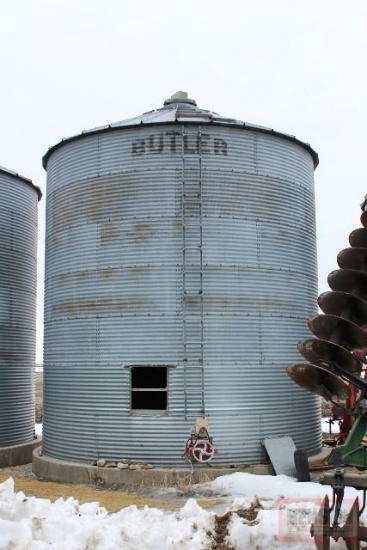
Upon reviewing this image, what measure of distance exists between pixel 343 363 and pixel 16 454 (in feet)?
48.4

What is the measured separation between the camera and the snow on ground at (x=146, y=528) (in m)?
9.06

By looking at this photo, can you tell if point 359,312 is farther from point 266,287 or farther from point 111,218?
point 111,218

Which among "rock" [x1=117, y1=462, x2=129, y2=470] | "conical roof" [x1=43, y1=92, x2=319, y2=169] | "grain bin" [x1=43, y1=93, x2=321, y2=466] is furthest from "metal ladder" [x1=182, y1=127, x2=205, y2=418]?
"rock" [x1=117, y1=462, x2=129, y2=470]

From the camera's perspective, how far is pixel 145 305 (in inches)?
632

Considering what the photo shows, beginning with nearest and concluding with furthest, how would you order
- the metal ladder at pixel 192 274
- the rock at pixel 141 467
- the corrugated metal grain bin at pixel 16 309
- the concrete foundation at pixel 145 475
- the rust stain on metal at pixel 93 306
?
the concrete foundation at pixel 145 475 < the rock at pixel 141 467 < the metal ladder at pixel 192 274 < the rust stain on metal at pixel 93 306 < the corrugated metal grain bin at pixel 16 309

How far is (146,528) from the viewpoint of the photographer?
942 centimetres

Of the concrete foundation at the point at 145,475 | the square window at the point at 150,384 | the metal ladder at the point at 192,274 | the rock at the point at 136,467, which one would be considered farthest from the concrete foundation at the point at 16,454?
the metal ladder at the point at 192,274

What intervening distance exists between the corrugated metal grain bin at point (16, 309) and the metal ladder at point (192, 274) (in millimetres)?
8230

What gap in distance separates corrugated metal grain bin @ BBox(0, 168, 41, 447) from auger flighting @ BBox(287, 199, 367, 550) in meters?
14.0

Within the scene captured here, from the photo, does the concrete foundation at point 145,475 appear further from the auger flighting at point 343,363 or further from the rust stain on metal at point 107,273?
the auger flighting at point 343,363

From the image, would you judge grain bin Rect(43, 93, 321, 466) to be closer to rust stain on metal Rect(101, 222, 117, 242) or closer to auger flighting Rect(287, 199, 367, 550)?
rust stain on metal Rect(101, 222, 117, 242)

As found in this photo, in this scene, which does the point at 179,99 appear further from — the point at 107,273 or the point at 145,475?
the point at 145,475

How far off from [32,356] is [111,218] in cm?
864

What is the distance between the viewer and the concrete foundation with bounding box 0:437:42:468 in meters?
20.7
